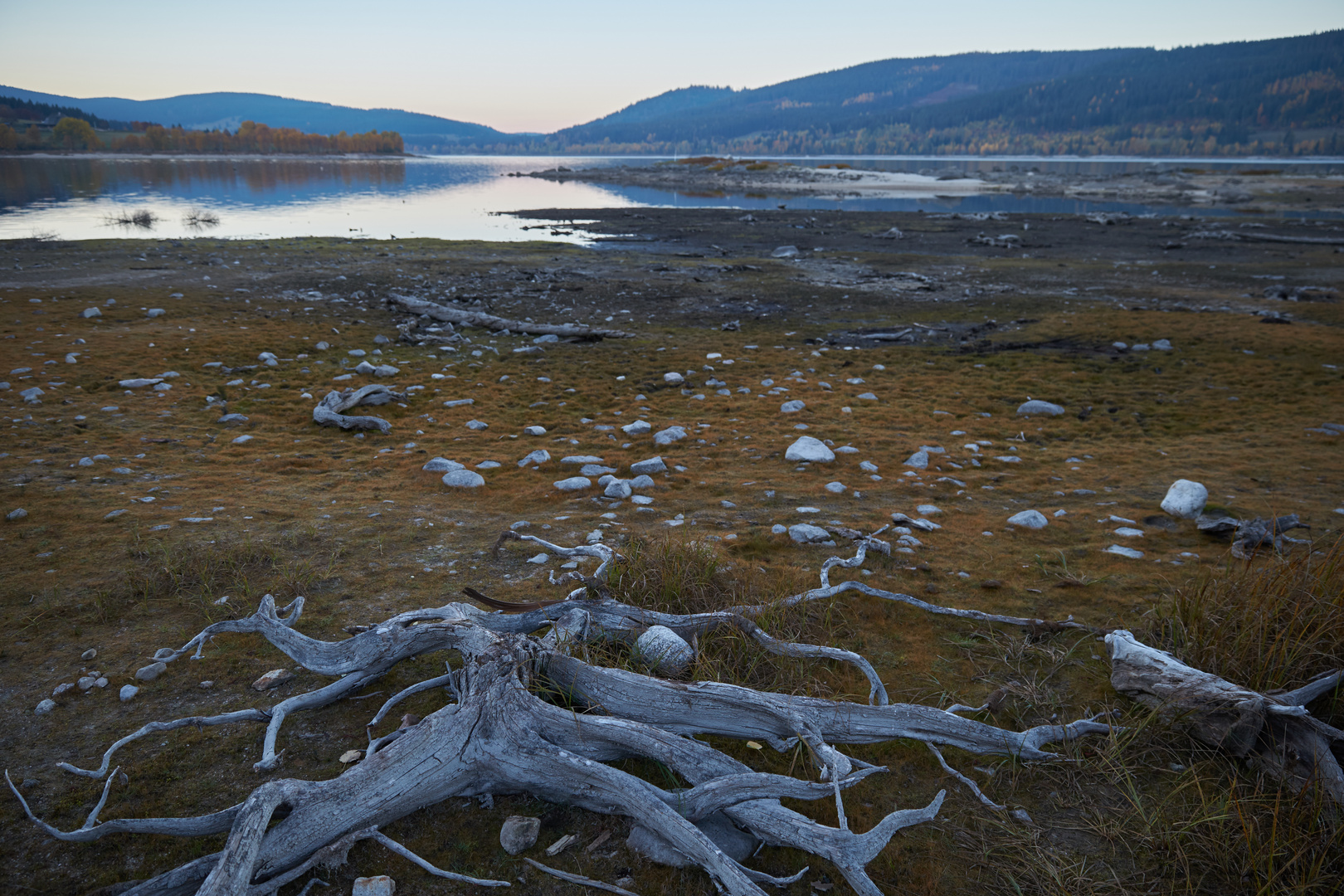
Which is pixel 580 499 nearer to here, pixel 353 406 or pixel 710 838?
pixel 710 838

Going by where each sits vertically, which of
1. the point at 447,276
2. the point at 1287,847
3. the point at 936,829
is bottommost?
the point at 936,829

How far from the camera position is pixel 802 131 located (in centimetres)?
18488

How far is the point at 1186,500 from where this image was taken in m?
4.62

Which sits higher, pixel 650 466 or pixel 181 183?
pixel 181 183

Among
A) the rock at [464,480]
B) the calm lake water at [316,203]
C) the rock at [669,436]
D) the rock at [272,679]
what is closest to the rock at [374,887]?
the rock at [272,679]

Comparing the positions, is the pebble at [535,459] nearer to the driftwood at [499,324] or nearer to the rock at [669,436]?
the rock at [669,436]

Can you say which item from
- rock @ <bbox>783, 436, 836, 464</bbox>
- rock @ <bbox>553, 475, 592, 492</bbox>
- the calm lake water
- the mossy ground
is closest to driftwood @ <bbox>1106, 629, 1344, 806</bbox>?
the mossy ground

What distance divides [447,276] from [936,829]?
48.4 ft

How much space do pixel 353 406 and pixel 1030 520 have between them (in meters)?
6.37

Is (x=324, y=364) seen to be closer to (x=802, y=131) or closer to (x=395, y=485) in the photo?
(x=395, y=485)

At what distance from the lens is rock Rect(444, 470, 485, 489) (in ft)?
17.0

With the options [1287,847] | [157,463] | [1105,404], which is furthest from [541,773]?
[1105,404]

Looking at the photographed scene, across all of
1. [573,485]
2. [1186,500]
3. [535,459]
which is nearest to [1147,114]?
[1186,500]

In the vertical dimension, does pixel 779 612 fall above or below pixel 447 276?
A: below
